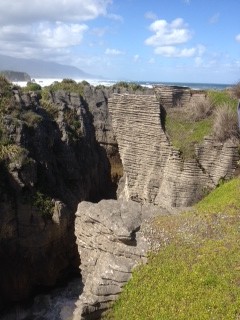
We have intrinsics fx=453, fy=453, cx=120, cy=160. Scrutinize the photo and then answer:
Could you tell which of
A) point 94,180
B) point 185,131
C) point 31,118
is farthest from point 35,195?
point 94,180

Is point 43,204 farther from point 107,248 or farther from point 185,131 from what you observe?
point 107,248

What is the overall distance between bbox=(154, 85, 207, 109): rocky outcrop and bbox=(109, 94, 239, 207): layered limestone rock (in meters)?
0.72

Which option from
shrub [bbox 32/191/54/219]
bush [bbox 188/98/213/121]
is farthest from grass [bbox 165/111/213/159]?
shrub [bbox 32/191/54/219]

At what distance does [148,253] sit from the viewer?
11.5 meters

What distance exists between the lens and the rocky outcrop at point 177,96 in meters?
20.3

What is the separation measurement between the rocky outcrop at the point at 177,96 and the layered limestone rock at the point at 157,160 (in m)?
0.72

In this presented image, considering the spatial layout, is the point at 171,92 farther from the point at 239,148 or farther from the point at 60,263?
the point at 60,263

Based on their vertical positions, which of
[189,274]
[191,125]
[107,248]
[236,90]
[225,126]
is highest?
[236,90]

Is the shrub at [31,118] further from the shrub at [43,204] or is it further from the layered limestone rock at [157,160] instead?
the layered limestone rock at [157,160]

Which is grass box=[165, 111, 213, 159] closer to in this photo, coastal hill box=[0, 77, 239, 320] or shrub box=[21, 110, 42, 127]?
coastal hill box=[0, 77, 239, 320]

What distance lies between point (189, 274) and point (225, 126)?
30.0 ft

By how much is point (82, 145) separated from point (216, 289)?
23632mm

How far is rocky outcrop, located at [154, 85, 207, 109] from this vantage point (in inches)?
798

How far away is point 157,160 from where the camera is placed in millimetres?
19688
